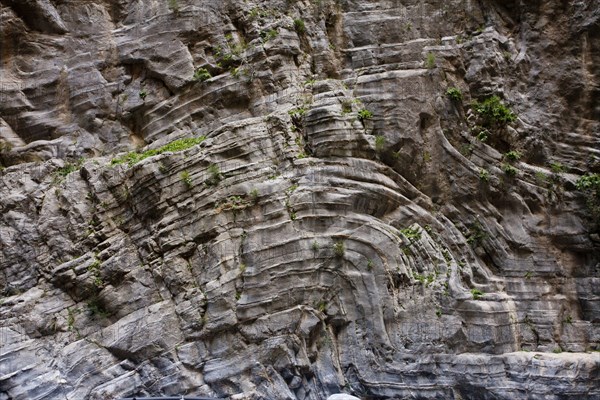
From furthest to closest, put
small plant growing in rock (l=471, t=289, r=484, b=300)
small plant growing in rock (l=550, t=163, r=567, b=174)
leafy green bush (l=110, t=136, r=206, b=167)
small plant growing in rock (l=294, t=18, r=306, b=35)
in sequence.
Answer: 1. small plant growing in rock (l=294, t=18, r=306, b=35)
2. leafy green bush (l=110, t=136, r=206, b=167)
3. small plant growing in rock (l=550, t=163, r=567, b=174)
4. small plant growing in rock (l=471, t=289, r=484, b=300)

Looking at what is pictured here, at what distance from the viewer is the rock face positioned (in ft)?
33.7

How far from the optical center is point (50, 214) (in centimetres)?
1236

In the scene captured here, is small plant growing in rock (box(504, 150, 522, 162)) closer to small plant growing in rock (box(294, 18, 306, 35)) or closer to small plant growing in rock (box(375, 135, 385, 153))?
small plant growing in rock (box(375, 135, 385, 153))

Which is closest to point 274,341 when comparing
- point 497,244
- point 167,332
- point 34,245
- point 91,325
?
point 167,332

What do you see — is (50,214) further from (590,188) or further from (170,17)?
(590,188)

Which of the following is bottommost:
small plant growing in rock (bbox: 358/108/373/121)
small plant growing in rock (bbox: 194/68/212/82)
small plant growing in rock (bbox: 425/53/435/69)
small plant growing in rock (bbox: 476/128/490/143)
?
small plant growing in rock (bbox: 476/128/490/143)

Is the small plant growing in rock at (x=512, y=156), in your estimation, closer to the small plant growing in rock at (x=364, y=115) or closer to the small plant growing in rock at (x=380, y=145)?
the small plant growing in rock at (x=380, y=145)

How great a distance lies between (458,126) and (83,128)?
8583 mm

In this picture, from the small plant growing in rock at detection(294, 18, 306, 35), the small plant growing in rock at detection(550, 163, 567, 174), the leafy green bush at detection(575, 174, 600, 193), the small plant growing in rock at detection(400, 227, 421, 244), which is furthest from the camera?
the small plant growing in rock at detection(294, 18, 306, 35)

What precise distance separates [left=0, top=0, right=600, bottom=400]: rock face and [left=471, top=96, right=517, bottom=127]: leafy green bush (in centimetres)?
4

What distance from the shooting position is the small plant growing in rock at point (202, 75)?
43.4ft

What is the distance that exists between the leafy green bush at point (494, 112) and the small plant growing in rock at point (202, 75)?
232 inches

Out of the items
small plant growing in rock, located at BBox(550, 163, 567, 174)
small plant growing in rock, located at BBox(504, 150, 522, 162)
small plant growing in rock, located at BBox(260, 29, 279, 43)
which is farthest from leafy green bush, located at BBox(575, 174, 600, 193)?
small plant growing in rock, located at BBox(260, 29, 279, 43)

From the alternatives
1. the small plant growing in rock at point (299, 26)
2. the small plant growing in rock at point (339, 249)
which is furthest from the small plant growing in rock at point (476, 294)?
the small plant growing in rock at point (299, 26)
